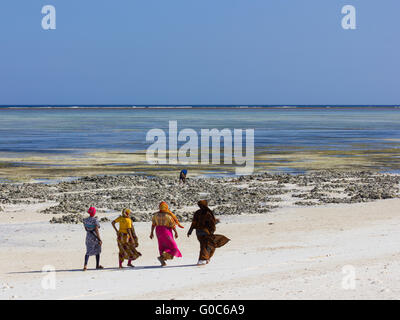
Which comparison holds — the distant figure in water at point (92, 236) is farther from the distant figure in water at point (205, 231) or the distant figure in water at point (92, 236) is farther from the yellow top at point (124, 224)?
the distant figure in water at point (205, 231)

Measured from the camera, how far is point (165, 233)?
14.2 m

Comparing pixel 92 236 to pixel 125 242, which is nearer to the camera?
pixel 92 236

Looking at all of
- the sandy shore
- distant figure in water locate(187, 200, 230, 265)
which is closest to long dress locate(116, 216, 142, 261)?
the sandy shore

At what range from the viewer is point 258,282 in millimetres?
12148

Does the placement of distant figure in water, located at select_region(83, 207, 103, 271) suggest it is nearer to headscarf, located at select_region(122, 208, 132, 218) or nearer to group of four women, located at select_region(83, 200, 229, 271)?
group of four women, located at select_region(83, 200, 229, 271)

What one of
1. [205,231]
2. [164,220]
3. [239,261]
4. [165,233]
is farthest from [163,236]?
[239,261]

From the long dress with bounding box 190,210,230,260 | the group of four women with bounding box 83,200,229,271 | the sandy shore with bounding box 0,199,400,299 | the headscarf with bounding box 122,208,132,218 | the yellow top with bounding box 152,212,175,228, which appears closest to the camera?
the sandy shore with bounding box 0,199,400,299

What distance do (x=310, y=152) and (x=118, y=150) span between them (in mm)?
15011

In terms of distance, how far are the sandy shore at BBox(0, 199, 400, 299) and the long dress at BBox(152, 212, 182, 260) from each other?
359 millimetres

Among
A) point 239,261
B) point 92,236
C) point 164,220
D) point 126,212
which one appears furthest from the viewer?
point 239,261

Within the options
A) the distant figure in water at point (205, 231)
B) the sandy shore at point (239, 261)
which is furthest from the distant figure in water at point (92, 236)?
the distant figure in water at point (205, 231)

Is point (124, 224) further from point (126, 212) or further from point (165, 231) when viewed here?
point (165, 231)

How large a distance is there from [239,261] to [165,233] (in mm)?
1823

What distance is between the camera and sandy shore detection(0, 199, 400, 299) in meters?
11.5
